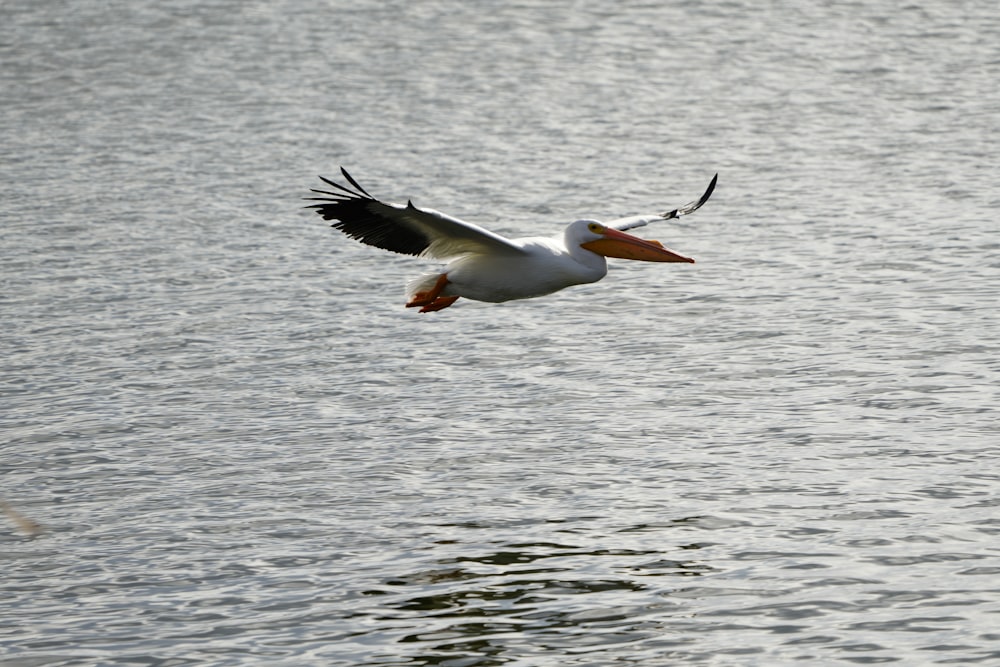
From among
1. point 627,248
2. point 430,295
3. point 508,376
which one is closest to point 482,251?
point 430,295

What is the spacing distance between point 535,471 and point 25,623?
3.55 metres

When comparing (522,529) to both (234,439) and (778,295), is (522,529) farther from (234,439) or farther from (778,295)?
(778,295)

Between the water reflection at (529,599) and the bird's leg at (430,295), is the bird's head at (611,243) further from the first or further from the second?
the water reflection at (529,599)

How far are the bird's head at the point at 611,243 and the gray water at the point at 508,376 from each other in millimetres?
1194

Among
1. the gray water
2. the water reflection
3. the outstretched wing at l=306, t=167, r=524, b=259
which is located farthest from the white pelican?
the water reflection

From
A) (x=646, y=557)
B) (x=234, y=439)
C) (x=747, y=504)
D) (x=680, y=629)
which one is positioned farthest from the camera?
(x=234, y=439)

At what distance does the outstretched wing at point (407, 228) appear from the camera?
10.9 meters

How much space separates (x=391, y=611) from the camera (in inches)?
372

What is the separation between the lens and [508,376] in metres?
13.7

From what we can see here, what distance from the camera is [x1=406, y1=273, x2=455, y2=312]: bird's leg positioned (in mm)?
11984

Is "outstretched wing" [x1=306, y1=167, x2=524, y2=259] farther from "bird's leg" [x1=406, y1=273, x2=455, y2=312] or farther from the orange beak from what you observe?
the orange beak

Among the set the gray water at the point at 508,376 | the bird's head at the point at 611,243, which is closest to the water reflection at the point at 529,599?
the gray water at the point at 508,376

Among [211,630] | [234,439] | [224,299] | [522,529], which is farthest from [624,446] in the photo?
A: [224,299]

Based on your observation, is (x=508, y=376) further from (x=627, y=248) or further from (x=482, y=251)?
(x=482, y=251)
